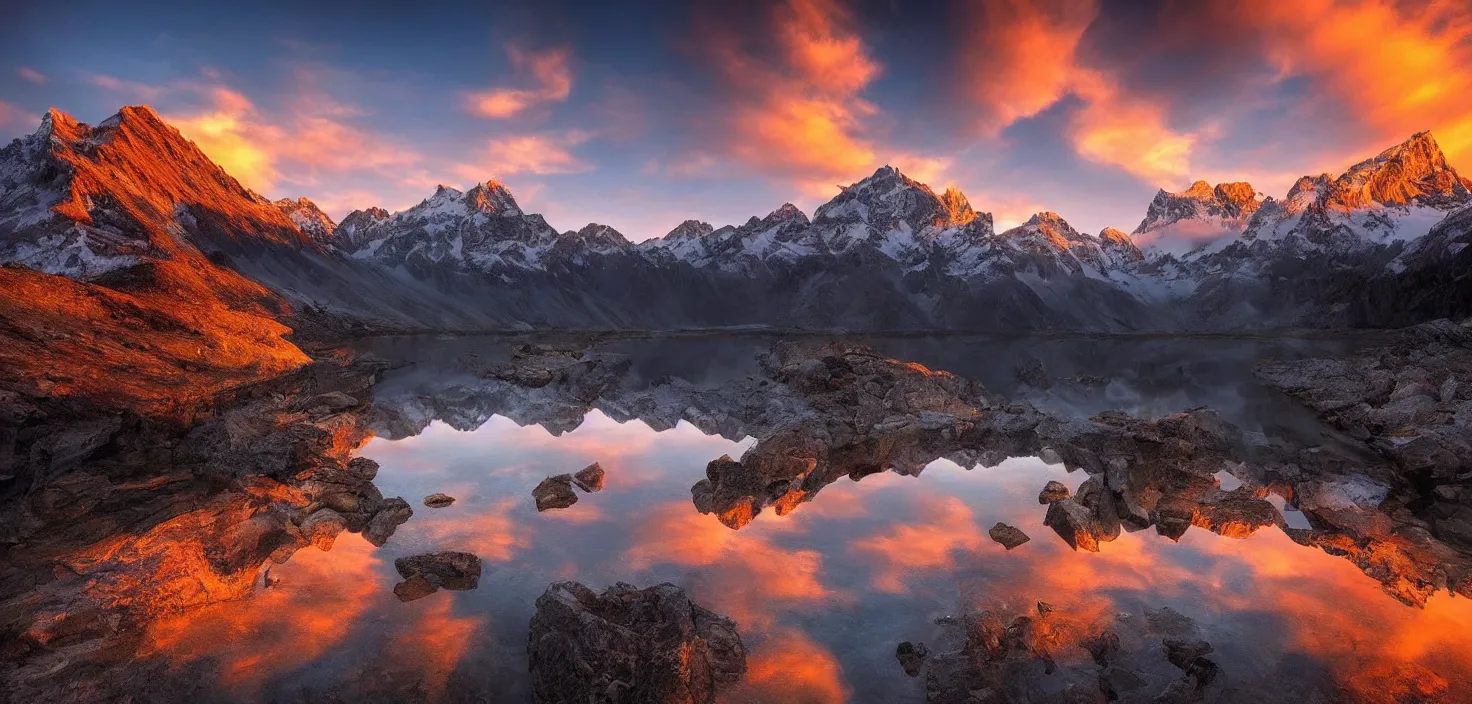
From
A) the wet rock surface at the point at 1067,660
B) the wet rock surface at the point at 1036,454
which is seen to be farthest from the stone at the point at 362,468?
the wet rock surface at the point at 1067,660

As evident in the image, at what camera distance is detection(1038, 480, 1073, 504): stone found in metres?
15.6

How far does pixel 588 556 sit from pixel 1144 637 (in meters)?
9.68

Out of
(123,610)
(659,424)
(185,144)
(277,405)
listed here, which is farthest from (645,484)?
(185,144)

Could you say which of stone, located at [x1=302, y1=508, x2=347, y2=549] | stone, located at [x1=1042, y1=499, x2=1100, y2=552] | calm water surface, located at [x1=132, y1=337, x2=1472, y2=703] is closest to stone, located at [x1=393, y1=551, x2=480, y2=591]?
calm water surface, located at [x1=132, y1=337, x2=1472, y2=703]

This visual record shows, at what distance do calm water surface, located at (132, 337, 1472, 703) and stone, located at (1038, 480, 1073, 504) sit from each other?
0.50 meters

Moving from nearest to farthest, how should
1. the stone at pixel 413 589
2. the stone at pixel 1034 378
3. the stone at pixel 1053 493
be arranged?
the stone at pixel 413 589
the stone at pixel 1053 493
the stone at pixel 1034 378

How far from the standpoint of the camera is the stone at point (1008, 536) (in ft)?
42.2

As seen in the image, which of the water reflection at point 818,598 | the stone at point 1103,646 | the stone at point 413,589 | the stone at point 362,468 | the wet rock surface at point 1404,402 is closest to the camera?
the water reflection at point 818,598

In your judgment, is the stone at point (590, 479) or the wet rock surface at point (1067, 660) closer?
the wet rock surface at point (1067, 660)

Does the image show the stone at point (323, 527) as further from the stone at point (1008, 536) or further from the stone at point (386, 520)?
the stone at point (1008, 536)

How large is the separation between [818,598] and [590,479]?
26.6 feet

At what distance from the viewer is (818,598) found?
10.6 meters

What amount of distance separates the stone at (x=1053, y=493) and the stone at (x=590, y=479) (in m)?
11.6

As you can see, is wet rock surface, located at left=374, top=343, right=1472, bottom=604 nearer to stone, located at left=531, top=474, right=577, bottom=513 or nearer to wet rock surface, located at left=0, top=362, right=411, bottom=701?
stone, located at left=531, top=474, right=577, bottom=513
